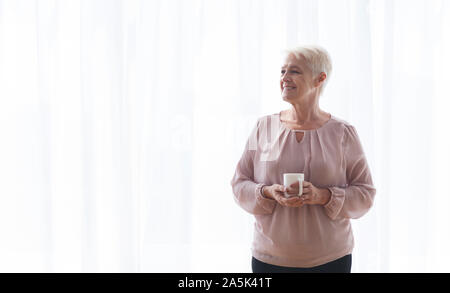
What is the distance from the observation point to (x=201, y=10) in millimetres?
1581

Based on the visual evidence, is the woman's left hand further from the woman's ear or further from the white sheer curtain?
the white sheer curtain

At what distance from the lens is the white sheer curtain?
1571 mm

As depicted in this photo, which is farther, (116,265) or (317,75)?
(116,265)

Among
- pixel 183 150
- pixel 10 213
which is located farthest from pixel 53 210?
pixel 183 150

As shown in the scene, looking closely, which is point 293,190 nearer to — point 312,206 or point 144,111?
point 312,206

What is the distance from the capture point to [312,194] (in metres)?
1.10

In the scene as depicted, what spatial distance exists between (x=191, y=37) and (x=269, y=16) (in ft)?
1.00

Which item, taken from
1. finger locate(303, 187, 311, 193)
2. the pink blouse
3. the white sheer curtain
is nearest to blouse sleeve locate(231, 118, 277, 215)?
the pink blouse

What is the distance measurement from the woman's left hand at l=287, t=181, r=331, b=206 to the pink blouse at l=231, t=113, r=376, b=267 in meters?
0.02

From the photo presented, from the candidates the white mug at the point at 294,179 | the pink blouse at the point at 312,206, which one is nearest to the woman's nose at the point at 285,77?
the pink blouse at the point at 312,206

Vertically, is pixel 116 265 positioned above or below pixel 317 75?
below

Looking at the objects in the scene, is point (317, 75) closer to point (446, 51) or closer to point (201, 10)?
point (201, 10)

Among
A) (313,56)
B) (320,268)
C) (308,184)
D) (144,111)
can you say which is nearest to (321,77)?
(313,56)

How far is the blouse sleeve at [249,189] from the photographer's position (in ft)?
3.81
